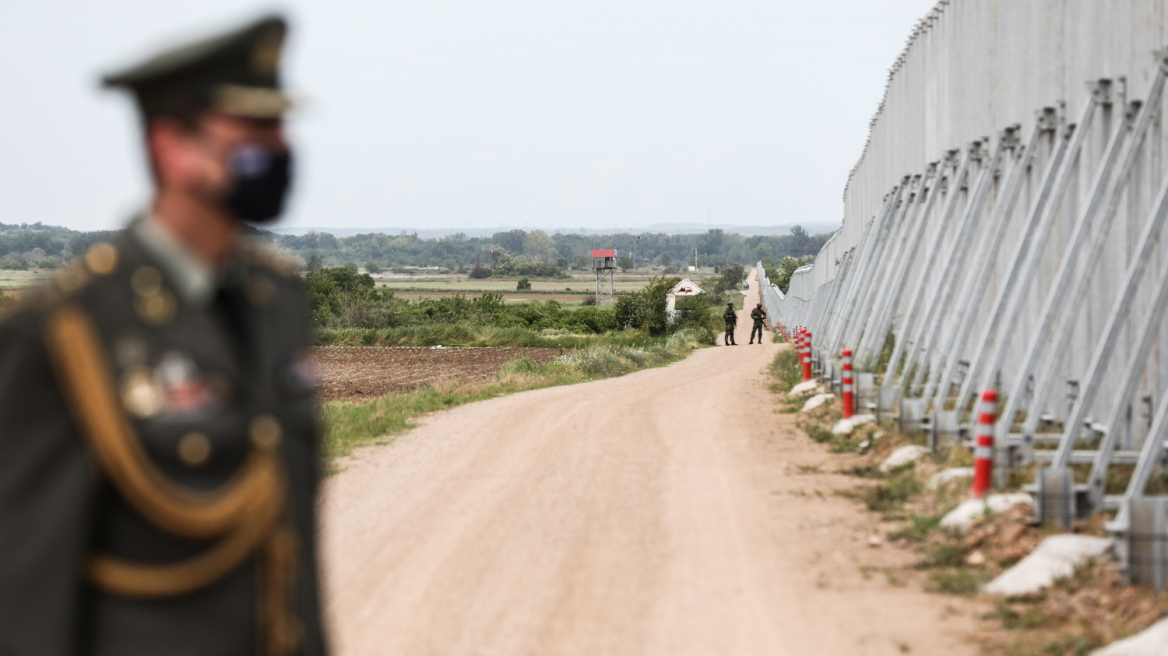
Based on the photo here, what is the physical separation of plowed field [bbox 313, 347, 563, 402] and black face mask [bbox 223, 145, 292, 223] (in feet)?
81.4

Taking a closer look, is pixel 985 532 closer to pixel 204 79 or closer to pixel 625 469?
pixel 625 469

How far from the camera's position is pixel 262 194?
2248mm

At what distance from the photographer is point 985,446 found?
32.7 ft

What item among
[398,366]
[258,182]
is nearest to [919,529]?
[258,182]

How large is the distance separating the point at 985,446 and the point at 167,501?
8.93 m

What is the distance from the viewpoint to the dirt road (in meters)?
7.09

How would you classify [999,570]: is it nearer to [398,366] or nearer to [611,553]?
[611,553]

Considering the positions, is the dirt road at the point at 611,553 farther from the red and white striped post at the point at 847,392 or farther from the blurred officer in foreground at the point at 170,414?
the blurred officer in foreground at the point at 170,414

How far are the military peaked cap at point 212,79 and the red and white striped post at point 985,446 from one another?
8.66m

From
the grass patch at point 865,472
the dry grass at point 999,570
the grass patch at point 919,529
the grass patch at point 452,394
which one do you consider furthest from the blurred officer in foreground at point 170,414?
the grass patch at point 452,394

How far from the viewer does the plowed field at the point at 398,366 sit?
29906mm

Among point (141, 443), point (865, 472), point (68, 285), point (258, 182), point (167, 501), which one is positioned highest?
point (258, 182)

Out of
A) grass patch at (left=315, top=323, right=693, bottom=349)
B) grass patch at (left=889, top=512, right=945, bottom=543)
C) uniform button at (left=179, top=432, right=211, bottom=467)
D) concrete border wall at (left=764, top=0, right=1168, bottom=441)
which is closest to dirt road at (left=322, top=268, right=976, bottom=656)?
grass patch at (left=889, top=512, right=945, bottom=543)

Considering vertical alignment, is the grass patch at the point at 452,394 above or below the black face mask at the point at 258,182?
below
